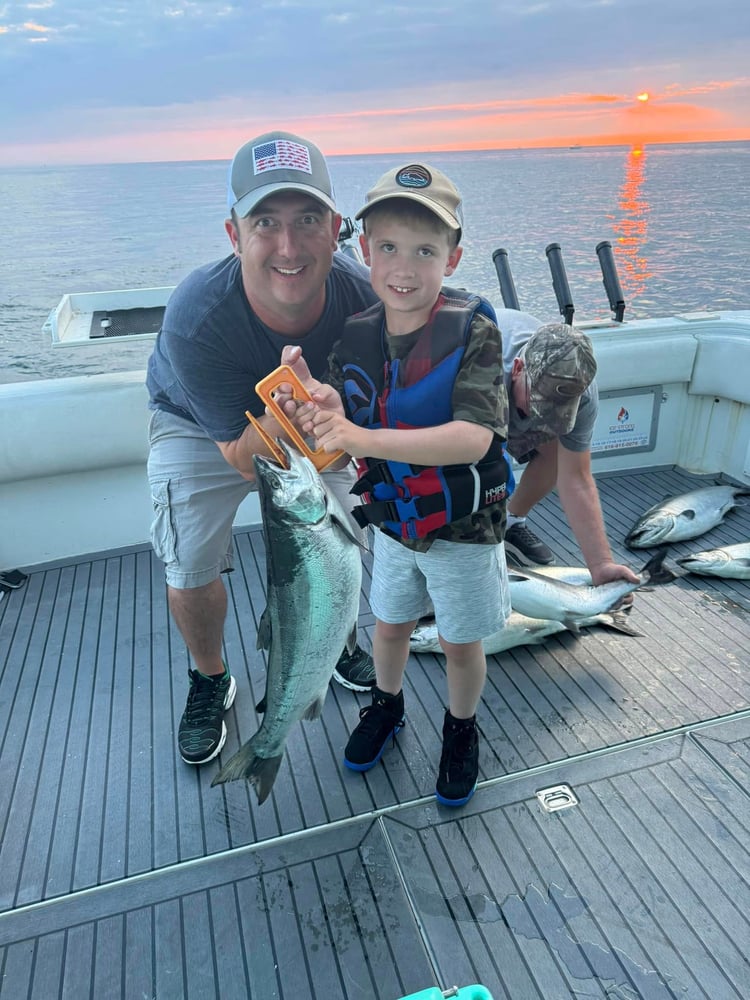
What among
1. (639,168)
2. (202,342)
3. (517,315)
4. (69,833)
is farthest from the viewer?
(639,168)

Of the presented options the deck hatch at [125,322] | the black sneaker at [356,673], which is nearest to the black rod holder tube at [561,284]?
the black sneaker at [356,673]

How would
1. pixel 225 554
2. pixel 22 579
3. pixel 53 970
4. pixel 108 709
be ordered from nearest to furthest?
1. pixel 53 970
2. pixel 225 554
3. pixel 108 709
4. pixel 22 579

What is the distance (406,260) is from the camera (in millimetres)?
1822

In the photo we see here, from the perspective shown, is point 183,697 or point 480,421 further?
point 183,697

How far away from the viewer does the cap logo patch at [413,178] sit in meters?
1.77

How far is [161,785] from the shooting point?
262 cm

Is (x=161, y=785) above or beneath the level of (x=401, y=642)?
beneath

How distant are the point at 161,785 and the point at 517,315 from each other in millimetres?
2706

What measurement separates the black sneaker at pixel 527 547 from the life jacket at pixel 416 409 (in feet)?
6.27

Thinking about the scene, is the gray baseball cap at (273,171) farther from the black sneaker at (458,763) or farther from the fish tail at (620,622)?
the fish tail at (620,622)

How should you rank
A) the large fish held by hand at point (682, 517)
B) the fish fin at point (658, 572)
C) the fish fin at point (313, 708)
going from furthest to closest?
the large fish held by hand at point (682, 517) < the fish fin at point (658, 572) < the fish fin at point (313, 708)

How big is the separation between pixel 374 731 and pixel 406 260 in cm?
180

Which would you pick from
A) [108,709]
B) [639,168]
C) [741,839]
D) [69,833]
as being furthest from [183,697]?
[639,168]

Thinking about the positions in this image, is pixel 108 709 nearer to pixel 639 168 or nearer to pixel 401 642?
pixel 401 642
